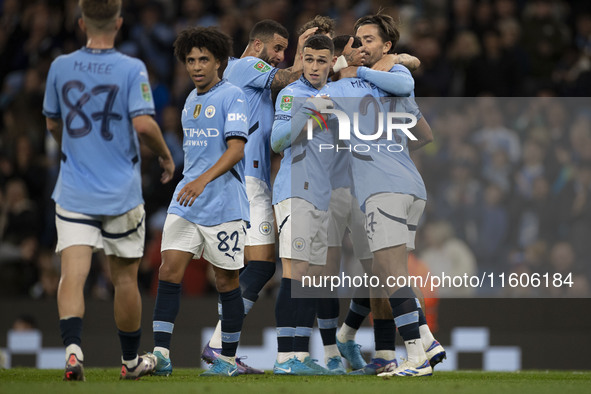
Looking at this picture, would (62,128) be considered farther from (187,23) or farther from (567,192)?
(187,23)

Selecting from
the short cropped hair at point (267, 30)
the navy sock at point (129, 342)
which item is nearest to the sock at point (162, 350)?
the navy sock at point (129, 342)

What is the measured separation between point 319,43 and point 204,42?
86cm

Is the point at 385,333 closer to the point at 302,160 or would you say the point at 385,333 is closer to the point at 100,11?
the point at 302,160

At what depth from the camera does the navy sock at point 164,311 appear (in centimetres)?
659

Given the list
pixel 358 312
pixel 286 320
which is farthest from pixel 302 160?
pixel 358 312

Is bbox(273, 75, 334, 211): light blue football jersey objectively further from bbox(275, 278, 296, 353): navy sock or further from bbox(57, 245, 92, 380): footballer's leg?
bbox(57, 245, 92, 380): footballer's leg

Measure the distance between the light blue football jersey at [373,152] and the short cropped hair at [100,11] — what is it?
1796 mm

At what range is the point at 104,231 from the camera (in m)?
5.89

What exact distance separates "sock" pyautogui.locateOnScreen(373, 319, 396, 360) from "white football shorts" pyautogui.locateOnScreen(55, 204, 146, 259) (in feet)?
6.78

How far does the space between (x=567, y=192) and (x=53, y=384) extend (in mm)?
6669

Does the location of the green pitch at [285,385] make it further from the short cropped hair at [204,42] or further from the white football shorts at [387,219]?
the short cropped hair at [204,42]

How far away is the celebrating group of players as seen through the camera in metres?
5.84

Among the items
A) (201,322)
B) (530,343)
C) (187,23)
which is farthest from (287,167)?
(187,23)

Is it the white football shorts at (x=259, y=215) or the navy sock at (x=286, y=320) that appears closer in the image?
the navy sock at (x=286, y=320)
